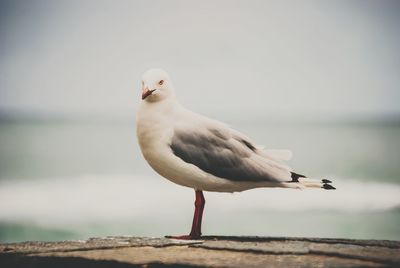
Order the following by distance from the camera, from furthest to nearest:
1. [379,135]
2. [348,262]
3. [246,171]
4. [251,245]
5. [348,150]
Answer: [379,135], [348,150], [246,171], [251,245], [348,262]

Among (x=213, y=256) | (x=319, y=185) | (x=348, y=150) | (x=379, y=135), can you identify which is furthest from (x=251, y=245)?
(x=379, y=135)

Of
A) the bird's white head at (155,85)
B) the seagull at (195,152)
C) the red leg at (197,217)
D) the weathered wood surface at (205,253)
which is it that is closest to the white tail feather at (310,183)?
the seagull at (195,152)

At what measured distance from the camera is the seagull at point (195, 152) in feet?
11.1

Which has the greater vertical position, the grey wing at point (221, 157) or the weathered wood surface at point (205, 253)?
the grey wing at point (221, 157)

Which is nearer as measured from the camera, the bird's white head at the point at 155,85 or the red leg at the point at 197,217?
the bird's white head at the point at 155,85

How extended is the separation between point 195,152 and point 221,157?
151 millimetres

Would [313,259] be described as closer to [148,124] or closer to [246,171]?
[246,171]

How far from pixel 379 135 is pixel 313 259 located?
17.8 m

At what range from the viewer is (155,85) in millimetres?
3406

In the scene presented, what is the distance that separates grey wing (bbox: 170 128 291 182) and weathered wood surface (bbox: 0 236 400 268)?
1.18 ft

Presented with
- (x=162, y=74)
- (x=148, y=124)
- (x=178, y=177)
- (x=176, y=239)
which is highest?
(x=162, y=74)

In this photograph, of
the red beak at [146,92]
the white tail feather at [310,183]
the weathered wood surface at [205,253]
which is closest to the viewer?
the weathered wood surface at [205,253]

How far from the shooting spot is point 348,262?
9.22 ft

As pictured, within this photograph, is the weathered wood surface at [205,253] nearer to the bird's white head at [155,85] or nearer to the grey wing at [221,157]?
the grey wing at [221,157]
